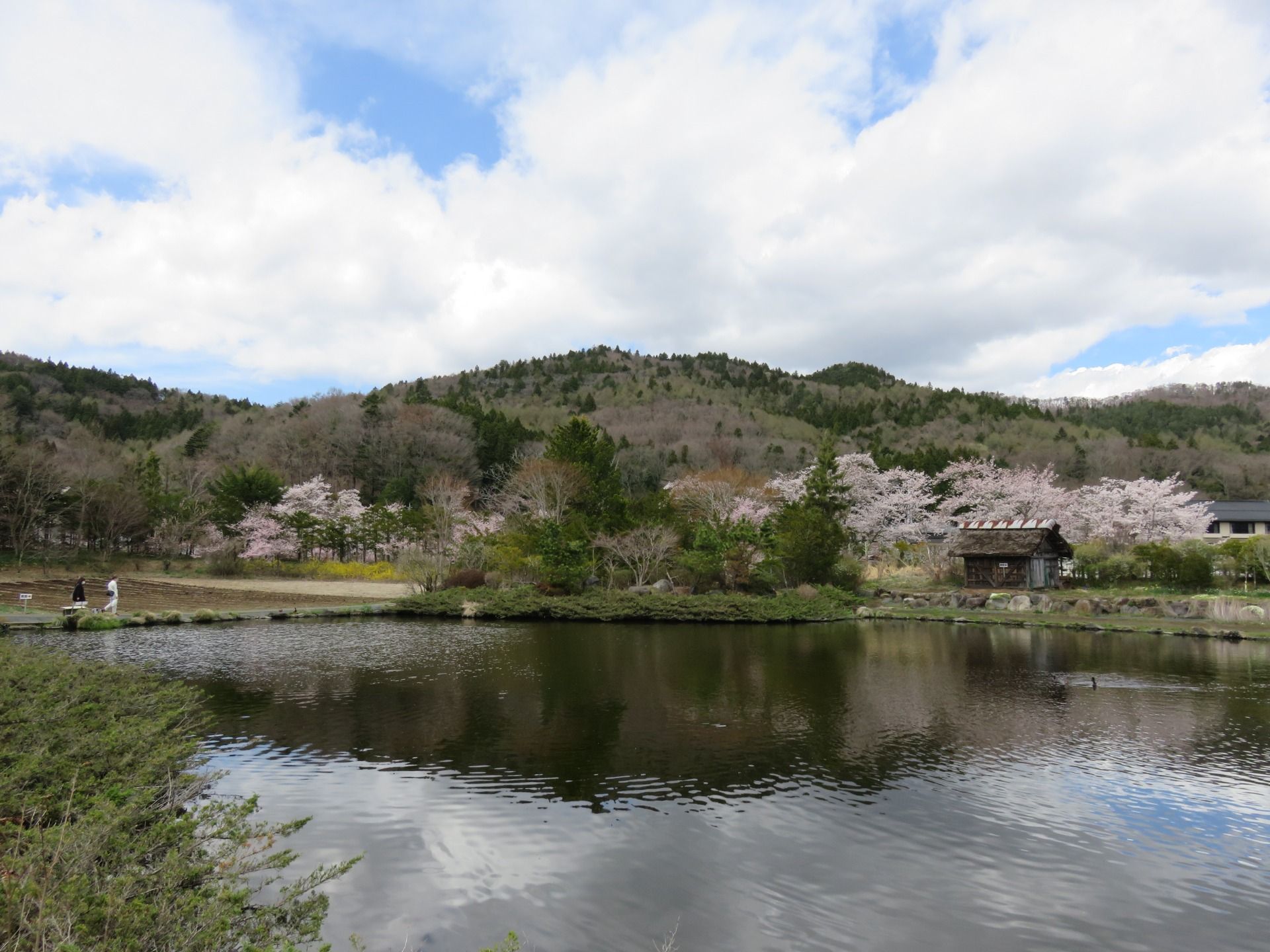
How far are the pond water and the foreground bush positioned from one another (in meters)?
0.78

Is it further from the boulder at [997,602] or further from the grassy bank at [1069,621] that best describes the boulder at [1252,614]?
the boulder at [997,602]

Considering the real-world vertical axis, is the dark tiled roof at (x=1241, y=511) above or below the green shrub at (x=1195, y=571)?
above

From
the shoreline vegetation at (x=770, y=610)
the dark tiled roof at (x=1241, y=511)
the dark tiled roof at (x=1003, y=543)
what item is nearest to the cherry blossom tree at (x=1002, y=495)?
the dark tiled roof at (x=1003, y=543)

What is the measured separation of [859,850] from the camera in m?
7.48

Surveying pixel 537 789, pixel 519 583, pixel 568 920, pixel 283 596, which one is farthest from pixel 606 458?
pixel 568 920

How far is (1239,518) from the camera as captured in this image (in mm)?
52250

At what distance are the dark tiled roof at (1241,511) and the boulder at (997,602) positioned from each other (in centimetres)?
3290

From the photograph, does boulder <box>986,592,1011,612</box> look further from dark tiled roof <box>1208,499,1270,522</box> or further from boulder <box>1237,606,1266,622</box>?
dark tiled roof <box>1208,499,1270,522</box>

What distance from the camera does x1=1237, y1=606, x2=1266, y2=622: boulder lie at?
962 inches

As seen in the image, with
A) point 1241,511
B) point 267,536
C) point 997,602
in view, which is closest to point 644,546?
point 997,602

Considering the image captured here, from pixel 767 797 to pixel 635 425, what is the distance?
3067 inches

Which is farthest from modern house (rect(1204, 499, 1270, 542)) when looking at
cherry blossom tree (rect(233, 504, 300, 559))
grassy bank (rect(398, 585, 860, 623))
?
cherry blossom tree (rect(233, 504, 300, 559))

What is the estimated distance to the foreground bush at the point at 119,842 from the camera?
412 cm

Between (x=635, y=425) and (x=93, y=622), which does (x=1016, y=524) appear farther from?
(x=635, y=425)
